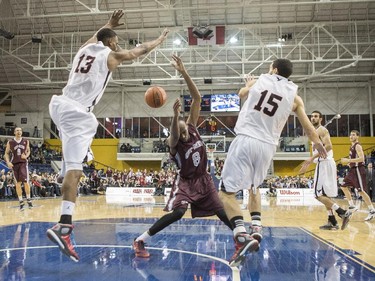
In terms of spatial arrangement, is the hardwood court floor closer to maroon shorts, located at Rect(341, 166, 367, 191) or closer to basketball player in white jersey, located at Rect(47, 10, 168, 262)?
basketball player in white jersey, located at Rect(47, 10, 168, 262)

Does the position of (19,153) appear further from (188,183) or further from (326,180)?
(326,180)

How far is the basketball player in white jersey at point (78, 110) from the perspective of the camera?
332 cm

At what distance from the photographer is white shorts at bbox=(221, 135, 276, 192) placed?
345 centimetres

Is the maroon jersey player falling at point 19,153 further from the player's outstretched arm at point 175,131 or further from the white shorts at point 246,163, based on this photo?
the white shorts at point 246,163

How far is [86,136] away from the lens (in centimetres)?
342


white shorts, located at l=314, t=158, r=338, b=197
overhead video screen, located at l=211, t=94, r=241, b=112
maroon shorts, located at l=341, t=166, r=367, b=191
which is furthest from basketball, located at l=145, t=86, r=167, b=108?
overhead video screen, located at l=211, t=94, r=241, b=112

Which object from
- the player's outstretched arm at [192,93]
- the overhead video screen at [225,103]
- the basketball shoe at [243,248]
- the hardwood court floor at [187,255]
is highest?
the overhead video screen at [225,103]

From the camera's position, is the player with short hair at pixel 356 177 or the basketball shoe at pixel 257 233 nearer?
the basketball shoe at pixel 257 233

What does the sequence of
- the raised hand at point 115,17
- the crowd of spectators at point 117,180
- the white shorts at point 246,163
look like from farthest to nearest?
the crowd of spectators at point 117,180 < the raised hand at point 115,17 < the white shorts at point 246,163

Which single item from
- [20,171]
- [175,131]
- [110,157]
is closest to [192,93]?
[175,131]

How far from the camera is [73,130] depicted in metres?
3.37

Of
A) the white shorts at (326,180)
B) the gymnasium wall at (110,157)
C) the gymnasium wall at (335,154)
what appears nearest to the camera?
the white shorts at (326,180)

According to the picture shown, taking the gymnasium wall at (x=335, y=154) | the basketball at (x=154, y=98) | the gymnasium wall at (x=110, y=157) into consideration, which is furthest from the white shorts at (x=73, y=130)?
the gymnasium wall at (x=110, y=157)

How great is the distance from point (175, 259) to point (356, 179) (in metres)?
5.92
